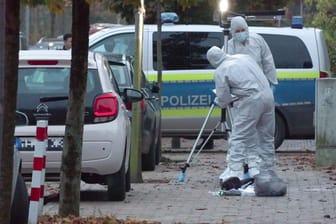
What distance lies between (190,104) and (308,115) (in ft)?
6.37

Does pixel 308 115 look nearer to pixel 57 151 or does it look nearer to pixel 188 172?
pixel 188 172

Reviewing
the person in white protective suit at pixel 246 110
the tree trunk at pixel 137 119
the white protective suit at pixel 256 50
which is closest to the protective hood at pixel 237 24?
the white protective suit at pixel 256 50

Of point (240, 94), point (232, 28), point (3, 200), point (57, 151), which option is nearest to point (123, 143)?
point (57, 151)

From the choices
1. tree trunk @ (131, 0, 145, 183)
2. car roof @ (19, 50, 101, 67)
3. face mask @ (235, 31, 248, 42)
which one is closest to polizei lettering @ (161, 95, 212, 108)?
tree trunk @ (131, 0, 145, 183)

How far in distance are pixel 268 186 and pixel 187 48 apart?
7681 millimetres

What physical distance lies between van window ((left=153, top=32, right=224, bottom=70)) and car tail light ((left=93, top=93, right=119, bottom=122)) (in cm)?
783

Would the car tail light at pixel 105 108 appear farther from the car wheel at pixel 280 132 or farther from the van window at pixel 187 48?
the car wheel at pixel 280 132

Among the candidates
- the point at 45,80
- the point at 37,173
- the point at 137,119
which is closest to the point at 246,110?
the point at 137,119

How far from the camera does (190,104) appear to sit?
1886cm

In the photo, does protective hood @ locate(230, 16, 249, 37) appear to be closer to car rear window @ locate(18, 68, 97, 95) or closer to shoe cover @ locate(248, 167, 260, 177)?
shoe cover @ locate(248, 167, 260, 177)

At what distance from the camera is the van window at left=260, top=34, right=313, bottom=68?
62.8 ft

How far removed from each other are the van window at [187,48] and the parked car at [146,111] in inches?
111

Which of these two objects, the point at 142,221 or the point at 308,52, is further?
the point at 308,52

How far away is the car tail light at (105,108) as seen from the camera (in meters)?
11.2
